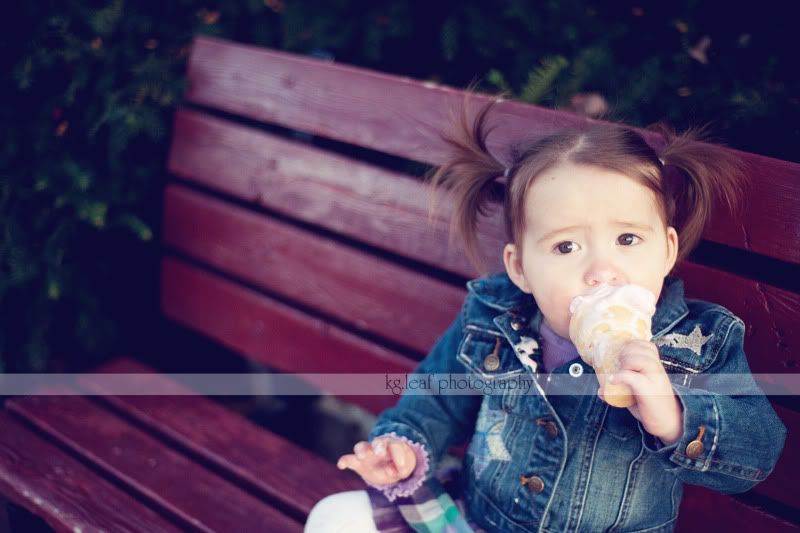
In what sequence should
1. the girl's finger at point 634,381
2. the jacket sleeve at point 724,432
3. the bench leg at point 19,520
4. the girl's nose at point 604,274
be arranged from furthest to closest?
the bench leg at point 19,520 < the girl's nose at point 604,274 < the jacket sleeve at point 724,432 < the girl's finger at point 634,381

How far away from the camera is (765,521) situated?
1647 millimetres

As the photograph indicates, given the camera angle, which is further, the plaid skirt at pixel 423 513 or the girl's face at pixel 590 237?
the plaid skirt at pixel 423 513

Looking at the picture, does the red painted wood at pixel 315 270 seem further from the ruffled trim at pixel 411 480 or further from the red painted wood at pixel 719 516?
the red painted wood at pixel 719 516

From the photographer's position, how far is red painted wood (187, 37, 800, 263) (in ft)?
5.14

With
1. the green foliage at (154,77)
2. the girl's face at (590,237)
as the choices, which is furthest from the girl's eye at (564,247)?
the green foliage at (154,77)

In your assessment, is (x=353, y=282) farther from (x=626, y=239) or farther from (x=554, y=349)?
(x=626, y=239)

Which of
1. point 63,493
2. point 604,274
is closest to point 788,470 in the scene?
point 604,274

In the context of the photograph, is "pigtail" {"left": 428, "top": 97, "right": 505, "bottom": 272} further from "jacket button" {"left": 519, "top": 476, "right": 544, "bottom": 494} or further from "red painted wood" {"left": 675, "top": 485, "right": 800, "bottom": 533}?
"red painted wood" {"left": 675, "top": 485, "right": 800, "bottom": 533}

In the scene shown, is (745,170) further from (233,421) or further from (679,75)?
(233,421)

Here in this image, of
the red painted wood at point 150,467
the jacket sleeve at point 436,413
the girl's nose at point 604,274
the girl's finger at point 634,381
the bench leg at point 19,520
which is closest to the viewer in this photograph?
the girl's finger at point 634,381

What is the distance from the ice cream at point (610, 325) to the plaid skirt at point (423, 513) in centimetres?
55

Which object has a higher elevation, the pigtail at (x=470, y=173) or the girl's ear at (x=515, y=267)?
the pigtail at (x=470, y=173)

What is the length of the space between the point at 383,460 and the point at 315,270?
0.79 metres

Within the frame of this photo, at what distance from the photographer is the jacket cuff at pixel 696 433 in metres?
1.24
